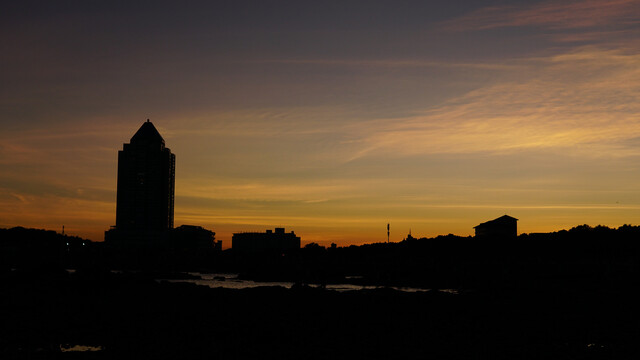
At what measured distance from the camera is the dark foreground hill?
4597 cm

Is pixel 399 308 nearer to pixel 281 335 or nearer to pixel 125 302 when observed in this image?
pixel 281 335

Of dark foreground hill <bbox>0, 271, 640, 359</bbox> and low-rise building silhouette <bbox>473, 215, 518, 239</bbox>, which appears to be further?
low-rise building silhouette <bbox>473, 215, 518, 239</bbox>

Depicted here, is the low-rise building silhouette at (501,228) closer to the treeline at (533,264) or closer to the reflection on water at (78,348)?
the treeline at (533,264)

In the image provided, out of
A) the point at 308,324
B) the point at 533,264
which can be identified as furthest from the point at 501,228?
the point at 308,324

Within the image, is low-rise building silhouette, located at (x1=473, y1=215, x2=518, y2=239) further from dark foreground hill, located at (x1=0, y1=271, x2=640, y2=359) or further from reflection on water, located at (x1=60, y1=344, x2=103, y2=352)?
reflection on water, located at (x1=60, y1=344, x2=103, y2=352)

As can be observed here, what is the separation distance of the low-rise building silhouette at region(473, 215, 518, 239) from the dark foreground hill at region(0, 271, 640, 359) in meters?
82.1

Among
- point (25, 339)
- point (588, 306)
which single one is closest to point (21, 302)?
point (25, 339)

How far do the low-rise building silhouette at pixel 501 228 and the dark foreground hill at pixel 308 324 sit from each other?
82.1m

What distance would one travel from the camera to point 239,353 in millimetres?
44312

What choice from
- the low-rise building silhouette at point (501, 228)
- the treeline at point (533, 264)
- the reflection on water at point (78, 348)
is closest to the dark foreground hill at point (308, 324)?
the reflection on water at point (78, 348)

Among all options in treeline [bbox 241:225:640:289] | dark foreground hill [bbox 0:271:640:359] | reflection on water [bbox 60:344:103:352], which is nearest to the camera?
dark foreground hill [bbox 0:271:640:359]

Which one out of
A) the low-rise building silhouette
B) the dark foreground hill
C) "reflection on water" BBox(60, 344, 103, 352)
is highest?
the low-rise building silhouette

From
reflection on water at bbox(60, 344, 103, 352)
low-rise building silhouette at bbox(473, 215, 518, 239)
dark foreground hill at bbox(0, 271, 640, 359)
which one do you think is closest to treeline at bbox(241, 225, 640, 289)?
low-rise building silhouette at bbox(473, 215, 518, 239)

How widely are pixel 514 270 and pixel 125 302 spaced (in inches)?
3631
